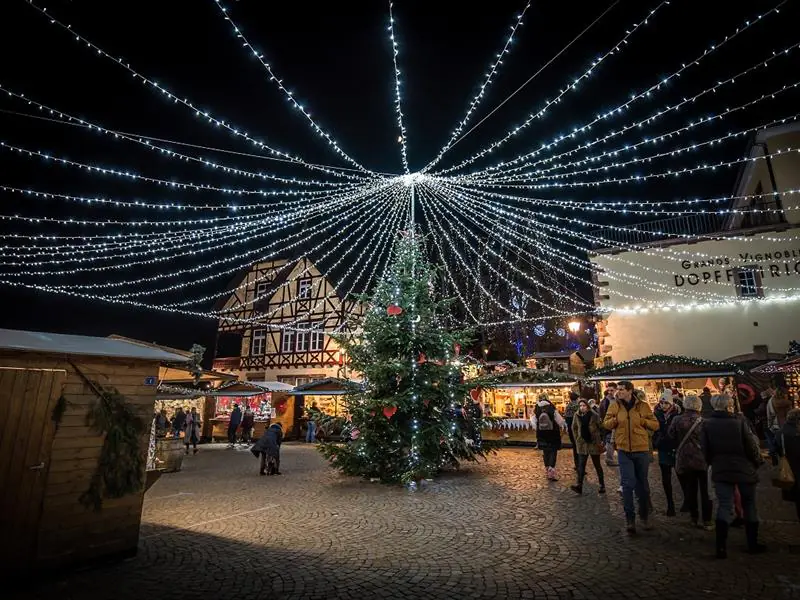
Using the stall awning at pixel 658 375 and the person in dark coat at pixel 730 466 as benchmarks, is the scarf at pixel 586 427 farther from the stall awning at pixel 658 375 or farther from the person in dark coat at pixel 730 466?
the stall awning at pixel 658 375

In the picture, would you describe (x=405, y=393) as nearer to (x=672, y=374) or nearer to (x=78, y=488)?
(x=78, y=488)

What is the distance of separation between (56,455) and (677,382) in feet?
52.8

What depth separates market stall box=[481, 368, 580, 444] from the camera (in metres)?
14.5

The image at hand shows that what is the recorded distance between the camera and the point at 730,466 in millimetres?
4164

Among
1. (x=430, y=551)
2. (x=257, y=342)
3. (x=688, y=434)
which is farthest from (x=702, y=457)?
(x=257, y=342)

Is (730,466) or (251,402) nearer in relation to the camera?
(730,466)

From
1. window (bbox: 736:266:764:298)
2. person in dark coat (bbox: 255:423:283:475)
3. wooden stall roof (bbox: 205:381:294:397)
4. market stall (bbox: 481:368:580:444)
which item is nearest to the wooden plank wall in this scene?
person in dark coat (bbox: 255:423:283:475)

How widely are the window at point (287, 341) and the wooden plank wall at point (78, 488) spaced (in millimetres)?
20238

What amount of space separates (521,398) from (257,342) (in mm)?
16451

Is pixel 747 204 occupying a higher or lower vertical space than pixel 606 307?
higher

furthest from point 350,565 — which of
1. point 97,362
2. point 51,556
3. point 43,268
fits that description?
point 43,268

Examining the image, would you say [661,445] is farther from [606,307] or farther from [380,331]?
[606,307]

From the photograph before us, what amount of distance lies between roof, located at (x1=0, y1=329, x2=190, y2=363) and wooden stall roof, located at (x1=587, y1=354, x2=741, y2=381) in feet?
42.5

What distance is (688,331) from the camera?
15445 mm
